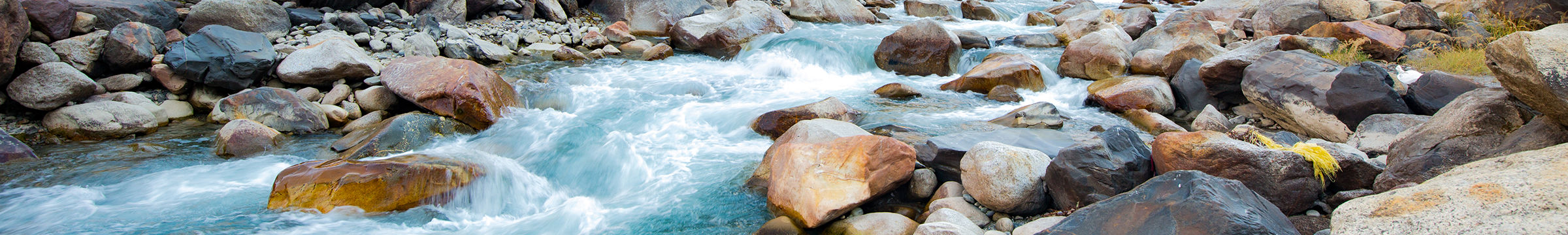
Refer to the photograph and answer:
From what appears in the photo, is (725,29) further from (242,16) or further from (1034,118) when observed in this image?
(242,16)

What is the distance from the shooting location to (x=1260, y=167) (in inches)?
170

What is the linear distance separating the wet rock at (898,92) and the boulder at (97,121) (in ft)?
27.7

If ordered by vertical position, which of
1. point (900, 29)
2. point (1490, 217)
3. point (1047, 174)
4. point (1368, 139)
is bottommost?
point (900, 29)

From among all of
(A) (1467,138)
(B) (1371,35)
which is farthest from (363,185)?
(B) (1371,35)

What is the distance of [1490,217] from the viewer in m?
2.65

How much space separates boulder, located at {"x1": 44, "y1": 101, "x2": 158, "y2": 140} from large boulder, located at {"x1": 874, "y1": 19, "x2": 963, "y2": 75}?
9.40 m

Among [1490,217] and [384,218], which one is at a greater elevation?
[1490,217]

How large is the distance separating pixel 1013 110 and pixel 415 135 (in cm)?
659

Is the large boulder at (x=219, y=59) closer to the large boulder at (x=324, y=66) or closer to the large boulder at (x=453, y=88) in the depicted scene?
the large boulder at (x=324, y=66)

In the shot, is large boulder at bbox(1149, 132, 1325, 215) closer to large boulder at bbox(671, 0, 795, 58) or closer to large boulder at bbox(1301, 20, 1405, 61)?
large boulder at bbox(1301, 20, 1405, 61)

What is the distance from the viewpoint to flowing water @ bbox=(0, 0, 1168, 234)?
17.5ft

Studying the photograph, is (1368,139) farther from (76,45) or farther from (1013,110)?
(76,45)

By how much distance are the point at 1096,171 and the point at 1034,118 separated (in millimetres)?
3201

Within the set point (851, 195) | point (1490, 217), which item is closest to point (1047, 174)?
point (851, 195)
